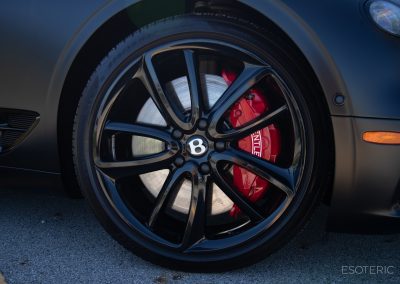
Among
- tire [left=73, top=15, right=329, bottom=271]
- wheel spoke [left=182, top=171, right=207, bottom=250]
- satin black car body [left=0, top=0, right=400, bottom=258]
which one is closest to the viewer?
satin black car body [left=0, top=0, right=400, bottom=258]

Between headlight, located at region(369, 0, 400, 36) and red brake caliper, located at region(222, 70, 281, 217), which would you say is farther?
red brake caliper, located at region(222, 70, 281, 217)

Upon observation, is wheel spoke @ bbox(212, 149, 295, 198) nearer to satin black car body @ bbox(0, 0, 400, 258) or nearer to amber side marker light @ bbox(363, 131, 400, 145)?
satin black car body @ bbox(0, 0, 400, 258)

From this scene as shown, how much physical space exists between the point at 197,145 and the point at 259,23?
1.60 ft

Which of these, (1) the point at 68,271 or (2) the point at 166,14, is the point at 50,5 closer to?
(2) the point at 166,14

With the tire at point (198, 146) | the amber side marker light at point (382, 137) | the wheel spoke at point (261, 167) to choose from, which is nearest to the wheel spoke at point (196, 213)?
the tire at point (198, 146)

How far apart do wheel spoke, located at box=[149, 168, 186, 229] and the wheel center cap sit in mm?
83

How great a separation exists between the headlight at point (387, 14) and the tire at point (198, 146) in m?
0.31

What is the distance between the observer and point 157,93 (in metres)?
2.10

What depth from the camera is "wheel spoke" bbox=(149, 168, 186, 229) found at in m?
2.12

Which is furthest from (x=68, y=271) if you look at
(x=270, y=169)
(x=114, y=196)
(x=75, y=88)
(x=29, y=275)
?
(x=270, y=169)

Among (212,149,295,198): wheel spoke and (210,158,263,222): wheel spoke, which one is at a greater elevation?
(212,149,295,198): wheel spoke

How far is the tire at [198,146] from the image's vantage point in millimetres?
2010

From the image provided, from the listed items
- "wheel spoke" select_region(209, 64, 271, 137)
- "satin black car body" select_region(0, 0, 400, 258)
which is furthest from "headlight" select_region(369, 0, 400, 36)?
"wheel spoke" select_region(209, 64, 271, 137)

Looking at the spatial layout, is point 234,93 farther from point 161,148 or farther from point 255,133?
point 161,148
